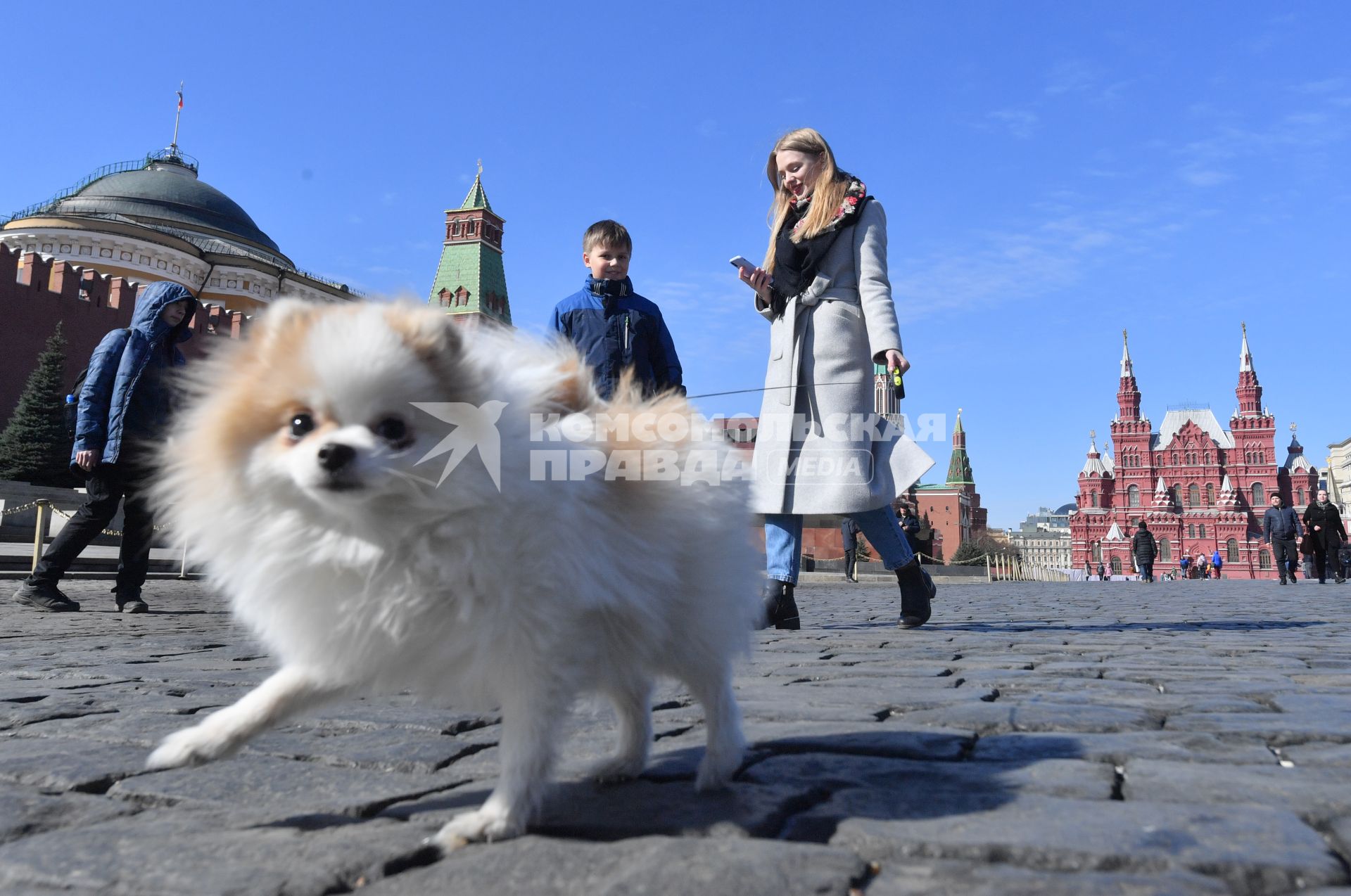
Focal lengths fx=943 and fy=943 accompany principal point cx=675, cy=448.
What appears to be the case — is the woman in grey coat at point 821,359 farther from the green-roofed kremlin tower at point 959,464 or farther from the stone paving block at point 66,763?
the green-roofed kremlin tower at point 959,464

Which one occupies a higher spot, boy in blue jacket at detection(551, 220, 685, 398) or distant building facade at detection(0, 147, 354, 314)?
distant building facade at detection(0, 147, 354, 314)

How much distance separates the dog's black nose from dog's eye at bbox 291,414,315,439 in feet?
0.44

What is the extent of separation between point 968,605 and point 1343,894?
9.93m

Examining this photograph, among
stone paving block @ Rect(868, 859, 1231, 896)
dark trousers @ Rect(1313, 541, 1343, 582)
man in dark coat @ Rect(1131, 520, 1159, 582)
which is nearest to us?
stone paving block @ Rect(868, 859, 1231, 896)

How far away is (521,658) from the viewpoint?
65.8 inches

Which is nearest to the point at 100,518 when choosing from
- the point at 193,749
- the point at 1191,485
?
the point at 193,749

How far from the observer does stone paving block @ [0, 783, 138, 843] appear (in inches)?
67.7

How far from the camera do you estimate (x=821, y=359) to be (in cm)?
531

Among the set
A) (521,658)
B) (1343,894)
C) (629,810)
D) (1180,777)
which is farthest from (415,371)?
(1180,777)

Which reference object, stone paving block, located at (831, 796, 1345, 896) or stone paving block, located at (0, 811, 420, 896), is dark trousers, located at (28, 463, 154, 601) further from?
stone paving block, located at (831, 796, 1345, 896)

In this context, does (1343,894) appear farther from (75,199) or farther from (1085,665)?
(75,199)

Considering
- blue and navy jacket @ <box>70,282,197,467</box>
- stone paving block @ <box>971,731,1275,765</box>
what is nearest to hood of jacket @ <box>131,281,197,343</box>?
blue and navy jacket @ <box>70,282,197,467</box>

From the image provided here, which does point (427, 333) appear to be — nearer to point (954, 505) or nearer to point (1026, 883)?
point (1026, 883)

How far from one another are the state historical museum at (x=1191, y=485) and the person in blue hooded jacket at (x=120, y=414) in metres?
94.2
